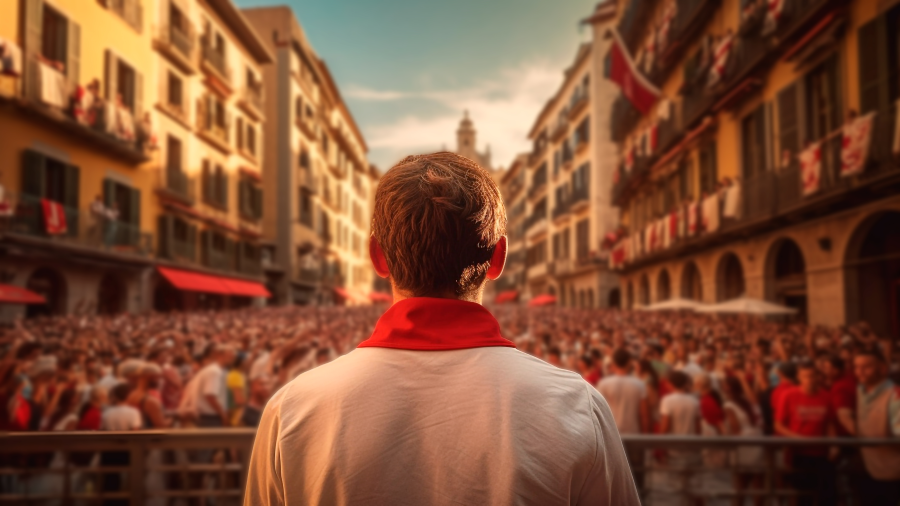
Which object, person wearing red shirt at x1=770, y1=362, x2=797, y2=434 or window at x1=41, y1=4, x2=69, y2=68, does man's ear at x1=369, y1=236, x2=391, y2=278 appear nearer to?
person wearing red shirt at x1=770, y1=362, x2=797, y2=434

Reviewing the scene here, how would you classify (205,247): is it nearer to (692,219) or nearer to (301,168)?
(301,168)

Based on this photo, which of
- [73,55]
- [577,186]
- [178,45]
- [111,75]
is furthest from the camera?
[577,186]

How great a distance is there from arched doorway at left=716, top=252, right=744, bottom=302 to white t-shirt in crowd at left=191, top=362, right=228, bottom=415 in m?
16.1

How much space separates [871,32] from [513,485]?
1302 centimetres

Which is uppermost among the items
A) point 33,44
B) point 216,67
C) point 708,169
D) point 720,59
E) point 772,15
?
point 216,67

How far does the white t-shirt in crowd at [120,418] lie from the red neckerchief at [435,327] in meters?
5.20

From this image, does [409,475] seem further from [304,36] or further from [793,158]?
[304,36]

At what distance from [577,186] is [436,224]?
135ft

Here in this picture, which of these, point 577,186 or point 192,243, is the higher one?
point 577,186

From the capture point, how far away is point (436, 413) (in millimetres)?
1282

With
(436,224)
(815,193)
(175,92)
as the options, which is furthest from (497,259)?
(175,92)

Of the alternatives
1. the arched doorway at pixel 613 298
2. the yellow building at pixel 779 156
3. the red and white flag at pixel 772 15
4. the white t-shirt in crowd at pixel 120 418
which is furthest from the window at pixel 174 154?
the arched doorway at pixel 613 298

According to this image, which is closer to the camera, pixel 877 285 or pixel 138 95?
pixel 877 285

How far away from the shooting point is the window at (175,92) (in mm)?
25297
